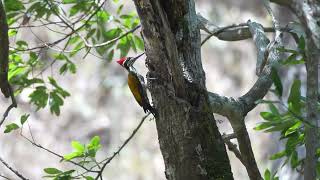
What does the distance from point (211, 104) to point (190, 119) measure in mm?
220

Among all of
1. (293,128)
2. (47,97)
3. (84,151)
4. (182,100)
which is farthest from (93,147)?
(293,128)

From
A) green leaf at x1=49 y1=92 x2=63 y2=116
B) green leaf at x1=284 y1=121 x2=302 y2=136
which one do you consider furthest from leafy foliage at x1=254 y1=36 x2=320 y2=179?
green leaf at x1=49 y1=92 x2=63 y2=116

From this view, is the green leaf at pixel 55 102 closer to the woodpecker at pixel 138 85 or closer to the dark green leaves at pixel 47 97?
the dark green leaves at pixel 47 97

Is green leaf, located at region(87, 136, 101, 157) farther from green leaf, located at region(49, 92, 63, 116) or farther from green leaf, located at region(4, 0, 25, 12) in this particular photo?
green leaf, located at region(4, 0, 25, 12)

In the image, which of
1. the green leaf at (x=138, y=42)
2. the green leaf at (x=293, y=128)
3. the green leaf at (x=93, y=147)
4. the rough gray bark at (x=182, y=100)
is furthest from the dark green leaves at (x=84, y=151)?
the green leaf at (x=138, y=42)

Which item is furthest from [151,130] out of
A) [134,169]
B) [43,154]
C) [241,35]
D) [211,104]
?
[211,104]

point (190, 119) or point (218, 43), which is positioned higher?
point (218, 43)

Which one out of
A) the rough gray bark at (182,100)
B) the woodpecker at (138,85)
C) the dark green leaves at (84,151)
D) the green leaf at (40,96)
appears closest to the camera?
the rough gray bark at (182,100)

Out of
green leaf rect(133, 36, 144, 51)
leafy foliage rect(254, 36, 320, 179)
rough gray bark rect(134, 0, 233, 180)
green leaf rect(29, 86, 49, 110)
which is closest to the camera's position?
leafy foliage rect(254, 36, 320, 179)

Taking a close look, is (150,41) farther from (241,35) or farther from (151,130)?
(151,130)

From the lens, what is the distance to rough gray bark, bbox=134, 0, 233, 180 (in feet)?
8.60

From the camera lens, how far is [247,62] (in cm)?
1355

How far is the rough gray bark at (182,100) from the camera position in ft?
8.60

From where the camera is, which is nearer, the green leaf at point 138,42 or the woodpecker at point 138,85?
the woodpecker at point 138,85
